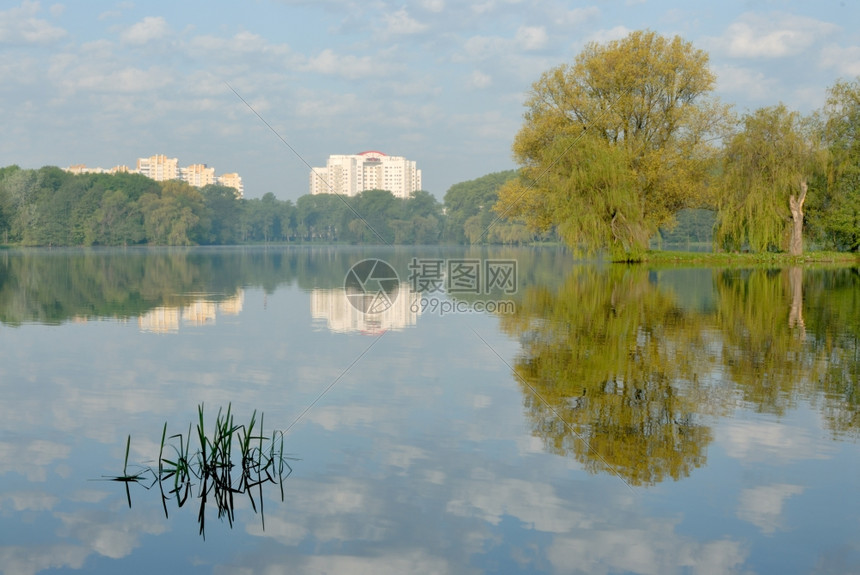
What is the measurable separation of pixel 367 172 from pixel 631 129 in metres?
145

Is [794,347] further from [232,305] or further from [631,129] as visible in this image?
[631,129]

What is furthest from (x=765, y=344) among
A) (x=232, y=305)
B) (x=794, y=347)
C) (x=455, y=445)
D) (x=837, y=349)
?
(x=232, y=305)

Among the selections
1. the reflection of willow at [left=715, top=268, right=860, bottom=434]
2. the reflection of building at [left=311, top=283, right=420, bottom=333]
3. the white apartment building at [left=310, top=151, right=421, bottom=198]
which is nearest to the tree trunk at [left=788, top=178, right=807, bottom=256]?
the reflection of willow at [left=715, top=268, right=860, bottom=434]

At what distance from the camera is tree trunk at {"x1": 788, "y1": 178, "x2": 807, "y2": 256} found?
4559 centimetres

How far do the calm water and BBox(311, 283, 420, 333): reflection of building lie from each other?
48 cm

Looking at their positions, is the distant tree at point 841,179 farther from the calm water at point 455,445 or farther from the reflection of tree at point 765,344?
the calm water at point 455,445

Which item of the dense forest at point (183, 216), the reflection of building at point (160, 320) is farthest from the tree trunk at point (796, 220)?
the reflection of building at point (160, 320)

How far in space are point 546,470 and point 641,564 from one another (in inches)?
67.9

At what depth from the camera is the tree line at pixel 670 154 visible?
44375 mm

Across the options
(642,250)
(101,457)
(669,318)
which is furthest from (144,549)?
(642,250)

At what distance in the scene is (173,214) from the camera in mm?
100938

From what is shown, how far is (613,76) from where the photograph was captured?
149 feet

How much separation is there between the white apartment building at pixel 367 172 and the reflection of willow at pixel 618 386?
16880cm

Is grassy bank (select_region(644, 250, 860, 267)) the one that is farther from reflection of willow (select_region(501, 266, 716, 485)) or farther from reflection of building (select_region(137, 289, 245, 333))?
reflection of building (select_region(137, 289, 245, 333))
